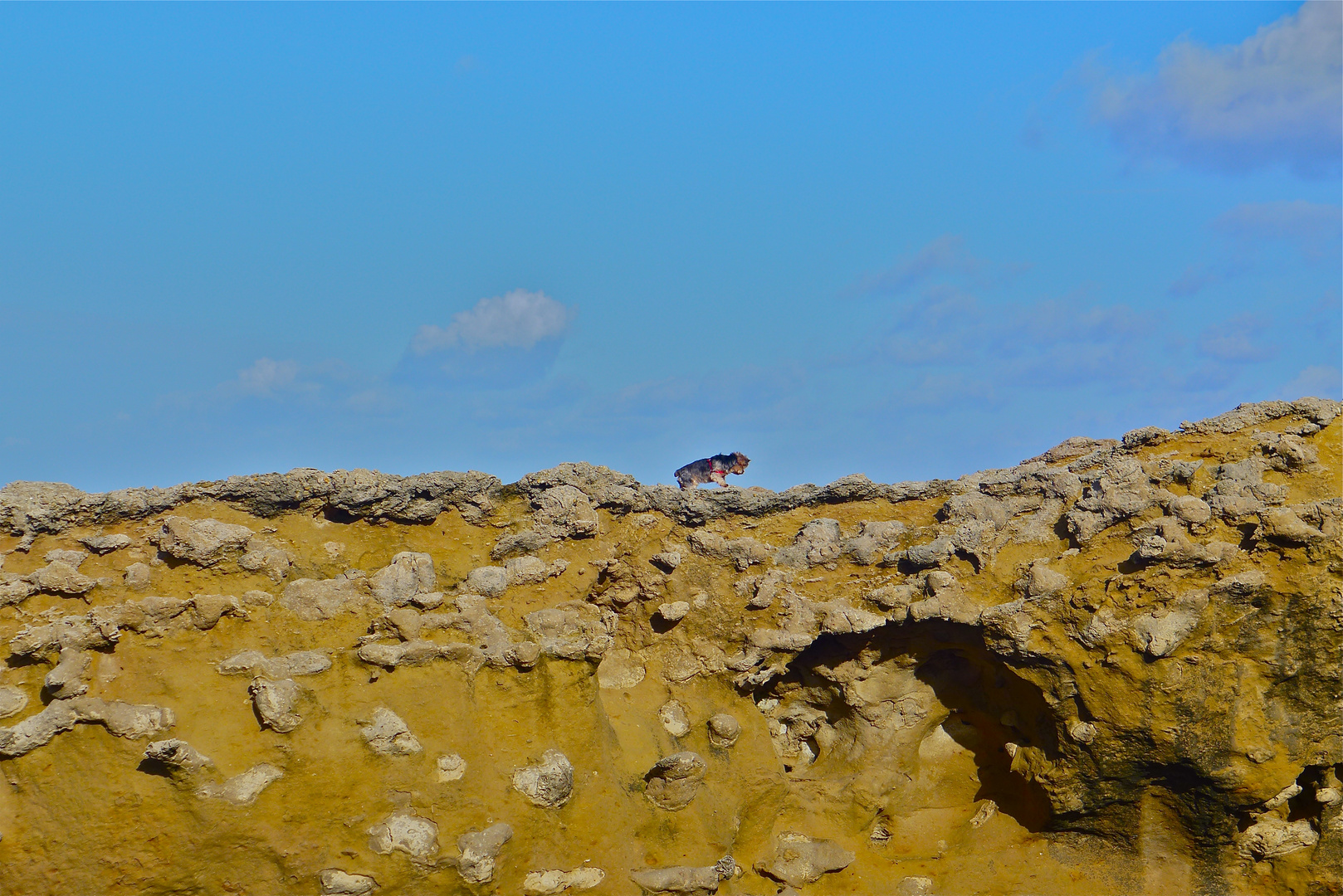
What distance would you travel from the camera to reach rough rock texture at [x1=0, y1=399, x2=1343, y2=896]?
723cm

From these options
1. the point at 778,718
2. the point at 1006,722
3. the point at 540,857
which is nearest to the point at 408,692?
the point at 540,857

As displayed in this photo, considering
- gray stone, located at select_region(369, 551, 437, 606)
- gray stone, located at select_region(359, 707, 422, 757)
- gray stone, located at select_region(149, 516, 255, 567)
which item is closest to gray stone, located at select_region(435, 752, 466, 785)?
gray stone, located at select_region(359, 707, 422, 757)

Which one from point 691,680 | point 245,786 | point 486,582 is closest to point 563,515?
point 486,582

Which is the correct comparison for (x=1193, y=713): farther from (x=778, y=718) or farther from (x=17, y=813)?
(x=17, y=813)

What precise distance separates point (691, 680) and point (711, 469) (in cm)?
316

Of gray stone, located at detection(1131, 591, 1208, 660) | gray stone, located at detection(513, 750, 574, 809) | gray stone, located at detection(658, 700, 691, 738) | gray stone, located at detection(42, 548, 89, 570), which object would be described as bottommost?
gray stone, located at detection(513, 750, 574, 809)

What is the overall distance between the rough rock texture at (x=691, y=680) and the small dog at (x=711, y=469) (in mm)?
1881

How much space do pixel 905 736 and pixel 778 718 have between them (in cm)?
116

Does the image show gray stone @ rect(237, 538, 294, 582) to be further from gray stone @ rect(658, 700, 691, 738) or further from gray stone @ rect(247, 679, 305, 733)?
gray stone @ rect(658, 700, 691, 738)

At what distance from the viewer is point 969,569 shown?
8.83 metres

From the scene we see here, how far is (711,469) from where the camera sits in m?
11.5

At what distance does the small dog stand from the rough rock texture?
6.17 feet

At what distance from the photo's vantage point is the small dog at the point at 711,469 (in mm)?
11492

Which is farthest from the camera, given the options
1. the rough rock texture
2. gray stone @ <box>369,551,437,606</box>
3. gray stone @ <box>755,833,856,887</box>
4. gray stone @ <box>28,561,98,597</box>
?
gray stone @ <box>755,833,856,887</box>
